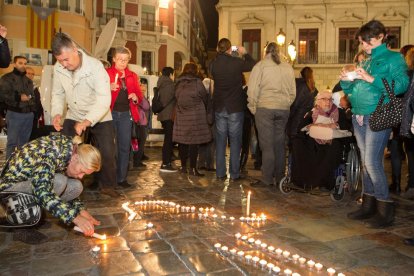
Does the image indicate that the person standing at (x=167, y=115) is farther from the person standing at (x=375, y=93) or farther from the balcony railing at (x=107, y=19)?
the balcony railing at (x=107, y=19)

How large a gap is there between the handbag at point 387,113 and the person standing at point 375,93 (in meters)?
0.05

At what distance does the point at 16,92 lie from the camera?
723 centimetres

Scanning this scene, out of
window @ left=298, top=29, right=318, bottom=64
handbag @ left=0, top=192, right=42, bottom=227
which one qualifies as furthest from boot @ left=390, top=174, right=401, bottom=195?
window @ left=298, top=29, right=318, bottom=64

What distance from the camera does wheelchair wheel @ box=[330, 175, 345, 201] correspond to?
5275mm

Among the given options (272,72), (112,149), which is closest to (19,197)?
(112,149)

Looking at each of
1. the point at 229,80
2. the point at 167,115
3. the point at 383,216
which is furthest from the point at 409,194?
the point at 167,115

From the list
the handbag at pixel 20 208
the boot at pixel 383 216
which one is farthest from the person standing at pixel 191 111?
the handbag at pixel 20 208

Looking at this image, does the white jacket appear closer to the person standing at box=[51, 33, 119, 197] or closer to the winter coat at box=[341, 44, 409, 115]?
the person standing at box=[51, 33, 119, 197]

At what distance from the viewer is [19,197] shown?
352 centimetres

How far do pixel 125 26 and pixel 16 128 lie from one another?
1202 inches

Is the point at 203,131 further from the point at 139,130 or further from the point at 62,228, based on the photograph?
the point at 62,228

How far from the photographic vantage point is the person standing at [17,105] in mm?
7211

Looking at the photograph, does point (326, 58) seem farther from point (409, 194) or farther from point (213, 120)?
point (409, 194)

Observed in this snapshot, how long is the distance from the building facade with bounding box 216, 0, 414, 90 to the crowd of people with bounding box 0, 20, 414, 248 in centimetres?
2399
